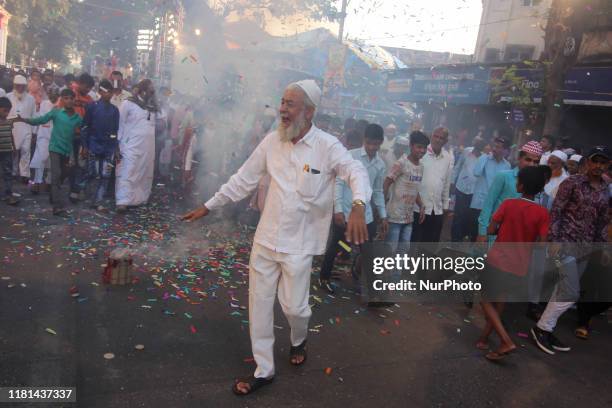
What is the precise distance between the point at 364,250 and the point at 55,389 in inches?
157

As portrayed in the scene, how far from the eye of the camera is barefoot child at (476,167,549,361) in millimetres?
4609

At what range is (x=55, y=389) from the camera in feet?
11.0

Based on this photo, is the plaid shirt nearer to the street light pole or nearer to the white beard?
the white beard

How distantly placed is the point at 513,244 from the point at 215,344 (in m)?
2.76

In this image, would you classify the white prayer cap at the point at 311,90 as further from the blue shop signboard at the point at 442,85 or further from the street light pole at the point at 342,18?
the blue shop signboard at the point at 442,85

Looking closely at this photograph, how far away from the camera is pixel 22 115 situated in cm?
961

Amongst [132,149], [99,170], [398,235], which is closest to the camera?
[398,235]

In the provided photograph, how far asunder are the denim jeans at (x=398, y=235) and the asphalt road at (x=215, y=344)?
0.81 metres

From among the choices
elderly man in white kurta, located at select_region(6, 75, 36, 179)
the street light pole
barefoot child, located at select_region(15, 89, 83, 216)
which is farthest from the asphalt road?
the street light pole

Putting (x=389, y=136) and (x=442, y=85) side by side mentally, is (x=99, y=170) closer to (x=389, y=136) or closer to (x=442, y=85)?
(x=389, y=136)

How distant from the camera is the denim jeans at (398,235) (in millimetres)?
6227

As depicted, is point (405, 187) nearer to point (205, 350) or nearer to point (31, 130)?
point (205, 350)

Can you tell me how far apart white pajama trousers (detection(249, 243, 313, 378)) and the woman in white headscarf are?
529 centimetres

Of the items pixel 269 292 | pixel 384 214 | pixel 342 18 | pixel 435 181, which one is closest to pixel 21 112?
pixel 384 214
